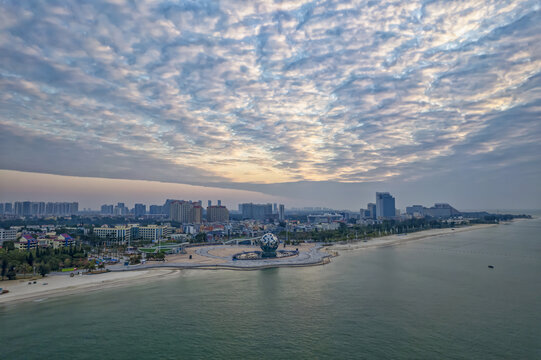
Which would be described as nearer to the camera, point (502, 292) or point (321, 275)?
point (502, 292)

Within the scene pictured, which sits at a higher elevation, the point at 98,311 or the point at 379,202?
the point at 379,202

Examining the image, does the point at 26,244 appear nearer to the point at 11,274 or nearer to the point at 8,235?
the point at 8,235

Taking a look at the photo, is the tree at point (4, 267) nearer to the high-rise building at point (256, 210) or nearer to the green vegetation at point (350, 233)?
the green vegetation at point (350, 233)

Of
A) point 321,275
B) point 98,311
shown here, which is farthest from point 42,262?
point 321,275

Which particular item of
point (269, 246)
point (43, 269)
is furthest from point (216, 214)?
point (43, 269)

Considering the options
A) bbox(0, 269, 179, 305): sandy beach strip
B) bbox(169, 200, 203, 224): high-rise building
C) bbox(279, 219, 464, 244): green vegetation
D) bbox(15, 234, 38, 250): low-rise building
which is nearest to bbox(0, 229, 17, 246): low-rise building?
bbox(15, 234, 38, 250): low-rise building

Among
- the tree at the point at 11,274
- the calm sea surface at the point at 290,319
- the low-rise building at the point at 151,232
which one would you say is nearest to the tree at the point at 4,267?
the tree at the point at 11,274

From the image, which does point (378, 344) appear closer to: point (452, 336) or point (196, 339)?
point (452, 336)
